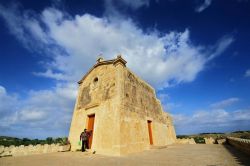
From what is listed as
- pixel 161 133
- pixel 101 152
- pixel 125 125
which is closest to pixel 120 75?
pixel 125 125

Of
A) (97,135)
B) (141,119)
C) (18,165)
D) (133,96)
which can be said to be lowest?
(18,165)

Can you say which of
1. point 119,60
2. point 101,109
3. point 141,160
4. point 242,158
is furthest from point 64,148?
point 242,158

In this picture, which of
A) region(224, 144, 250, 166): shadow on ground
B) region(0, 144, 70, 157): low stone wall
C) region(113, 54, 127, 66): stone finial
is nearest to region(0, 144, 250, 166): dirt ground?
region(224, 144, 250, 166): shadow on ground

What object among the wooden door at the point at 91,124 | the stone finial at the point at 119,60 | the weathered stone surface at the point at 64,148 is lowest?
the weathered stone surface at the point at 64,148

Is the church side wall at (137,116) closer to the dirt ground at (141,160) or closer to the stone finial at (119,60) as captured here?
the stone finial at (119,60)

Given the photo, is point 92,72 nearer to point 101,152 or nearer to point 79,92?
point 79,92

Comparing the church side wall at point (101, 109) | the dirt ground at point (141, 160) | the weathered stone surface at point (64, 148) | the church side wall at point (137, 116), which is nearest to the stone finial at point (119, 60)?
the church side wall at point (101, 109)

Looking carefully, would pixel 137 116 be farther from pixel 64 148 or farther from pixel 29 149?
pixel 29 149

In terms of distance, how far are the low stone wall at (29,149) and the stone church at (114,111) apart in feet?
4.04

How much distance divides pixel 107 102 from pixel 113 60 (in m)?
3.45

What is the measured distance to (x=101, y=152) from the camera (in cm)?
948

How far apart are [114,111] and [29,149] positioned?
5.62 metres

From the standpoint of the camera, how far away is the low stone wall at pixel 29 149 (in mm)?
8312

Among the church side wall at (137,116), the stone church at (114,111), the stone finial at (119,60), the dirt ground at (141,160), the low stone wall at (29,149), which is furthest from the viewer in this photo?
the stone finial at (119,60)
